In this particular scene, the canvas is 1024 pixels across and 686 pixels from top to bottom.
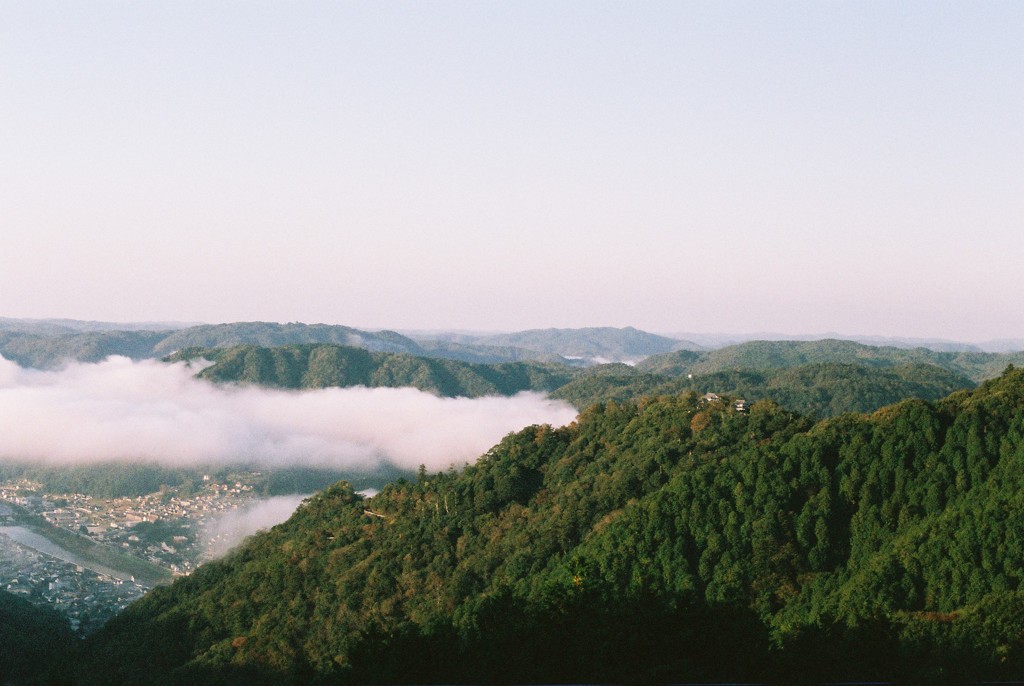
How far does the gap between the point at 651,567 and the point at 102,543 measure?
123 metres

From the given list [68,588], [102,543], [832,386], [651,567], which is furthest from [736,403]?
[102,543]

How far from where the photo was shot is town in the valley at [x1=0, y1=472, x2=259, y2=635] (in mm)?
110938

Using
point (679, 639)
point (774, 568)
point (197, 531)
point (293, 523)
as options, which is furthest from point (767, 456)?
point (197, 531)

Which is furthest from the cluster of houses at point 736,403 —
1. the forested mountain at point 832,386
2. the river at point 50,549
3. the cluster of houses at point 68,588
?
the river at point 50,549

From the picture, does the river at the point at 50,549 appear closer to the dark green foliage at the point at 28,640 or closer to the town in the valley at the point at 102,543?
the town in the valley at the point at 102,543

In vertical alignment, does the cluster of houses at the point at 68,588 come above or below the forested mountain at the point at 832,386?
below

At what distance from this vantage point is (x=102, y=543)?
149m

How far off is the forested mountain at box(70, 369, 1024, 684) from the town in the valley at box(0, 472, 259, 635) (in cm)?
3395

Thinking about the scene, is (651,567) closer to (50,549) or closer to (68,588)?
(68,588)

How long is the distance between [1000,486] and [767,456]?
14214 mm

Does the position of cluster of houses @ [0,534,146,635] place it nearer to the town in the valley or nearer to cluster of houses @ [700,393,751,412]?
the town in the valley

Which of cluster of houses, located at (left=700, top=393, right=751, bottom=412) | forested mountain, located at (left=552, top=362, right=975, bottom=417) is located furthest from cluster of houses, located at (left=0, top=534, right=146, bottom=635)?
forested mountain, located at (left=552, top=362, right=975, bottom=417)

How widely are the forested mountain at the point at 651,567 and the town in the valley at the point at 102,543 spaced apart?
34.0 meters

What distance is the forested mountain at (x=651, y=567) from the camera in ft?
107
